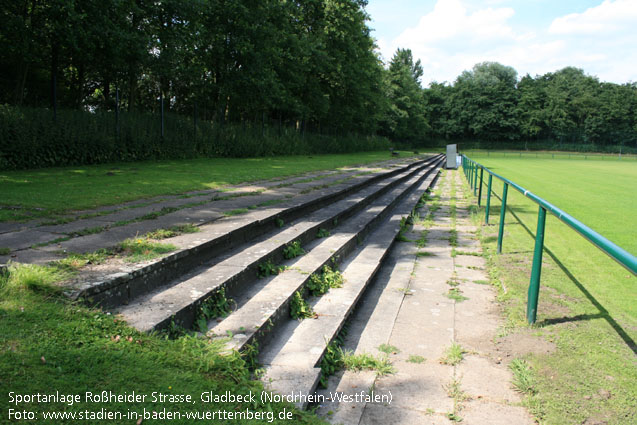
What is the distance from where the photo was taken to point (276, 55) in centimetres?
2189

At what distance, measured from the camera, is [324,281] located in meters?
4.30

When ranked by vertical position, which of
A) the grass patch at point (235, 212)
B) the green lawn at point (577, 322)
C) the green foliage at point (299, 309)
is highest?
the grass patch at point (235, 212)

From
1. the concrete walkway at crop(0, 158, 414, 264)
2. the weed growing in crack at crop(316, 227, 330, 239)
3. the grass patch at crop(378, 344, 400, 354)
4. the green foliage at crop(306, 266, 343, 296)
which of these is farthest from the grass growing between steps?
the weed growing in crack at crop(316, 227, 330, 239)

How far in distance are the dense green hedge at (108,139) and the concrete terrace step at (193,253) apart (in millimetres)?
8397

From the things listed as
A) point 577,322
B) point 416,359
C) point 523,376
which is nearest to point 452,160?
point 577,322

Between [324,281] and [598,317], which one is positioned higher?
[324,281]

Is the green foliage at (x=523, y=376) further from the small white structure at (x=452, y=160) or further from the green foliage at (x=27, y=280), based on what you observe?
the small white structure at (x=452, y=160)

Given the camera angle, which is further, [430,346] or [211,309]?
[430,346]

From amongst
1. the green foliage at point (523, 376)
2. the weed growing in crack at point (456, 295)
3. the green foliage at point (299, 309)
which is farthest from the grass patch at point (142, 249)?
the weed growing in crack at point (456, 295)

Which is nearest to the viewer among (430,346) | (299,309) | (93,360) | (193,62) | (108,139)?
(93,360)

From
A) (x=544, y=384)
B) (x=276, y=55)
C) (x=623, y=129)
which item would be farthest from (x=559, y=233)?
(x=623, y=129)

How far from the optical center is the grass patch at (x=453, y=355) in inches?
124

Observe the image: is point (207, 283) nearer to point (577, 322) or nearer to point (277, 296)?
point (277, 296)

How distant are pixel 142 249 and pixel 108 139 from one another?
38.8ft
